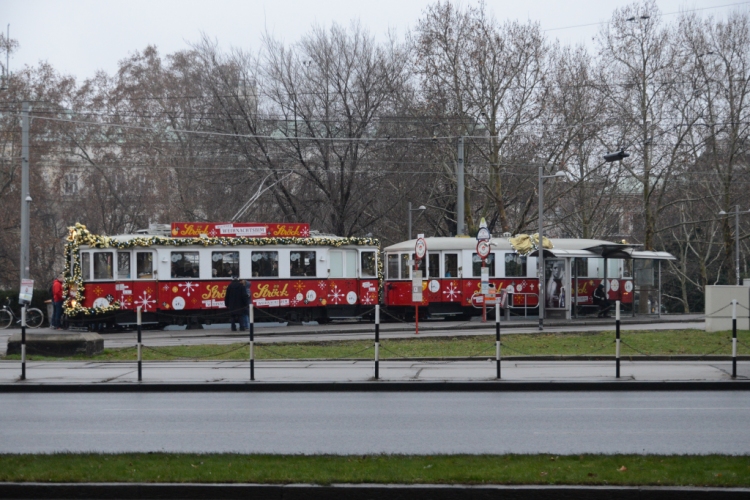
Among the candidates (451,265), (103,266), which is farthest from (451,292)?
(103,266)

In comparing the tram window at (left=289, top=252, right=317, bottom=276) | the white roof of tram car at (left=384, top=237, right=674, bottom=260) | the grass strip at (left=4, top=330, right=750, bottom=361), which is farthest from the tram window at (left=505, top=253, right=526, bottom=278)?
the grass strip at (left=4, top=330, right=750, bottom=361)

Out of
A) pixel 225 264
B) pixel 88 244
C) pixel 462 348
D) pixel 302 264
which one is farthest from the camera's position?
pixel 302 264

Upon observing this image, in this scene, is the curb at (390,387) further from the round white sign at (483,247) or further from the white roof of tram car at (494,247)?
the white roof of tram car at (494,247)

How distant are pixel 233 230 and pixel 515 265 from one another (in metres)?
12.2

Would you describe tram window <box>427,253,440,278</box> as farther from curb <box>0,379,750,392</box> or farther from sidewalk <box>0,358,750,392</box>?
curb <box>0,379,750,392</box>

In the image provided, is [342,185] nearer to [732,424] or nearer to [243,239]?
[243,239]

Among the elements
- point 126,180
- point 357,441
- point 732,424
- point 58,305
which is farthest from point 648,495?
point 126,180

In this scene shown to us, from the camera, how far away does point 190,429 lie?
11336 mm

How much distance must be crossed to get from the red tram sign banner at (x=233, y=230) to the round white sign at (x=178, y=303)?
2369 millimetres

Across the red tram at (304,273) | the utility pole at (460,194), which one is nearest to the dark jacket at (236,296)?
the red tram at (304,273)

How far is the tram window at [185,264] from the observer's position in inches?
1357

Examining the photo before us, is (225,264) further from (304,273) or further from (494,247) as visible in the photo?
(494,247)

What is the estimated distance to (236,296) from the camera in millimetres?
31875

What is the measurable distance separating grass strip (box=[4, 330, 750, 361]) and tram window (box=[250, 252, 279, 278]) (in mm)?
10306
